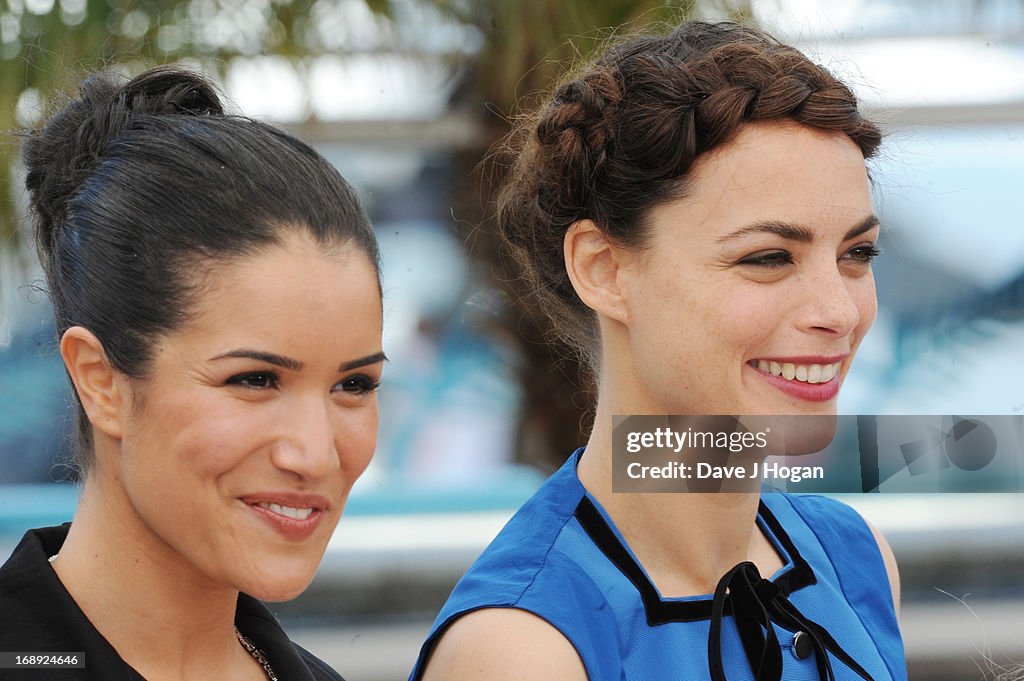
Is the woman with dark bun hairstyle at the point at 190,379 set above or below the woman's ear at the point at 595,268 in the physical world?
below

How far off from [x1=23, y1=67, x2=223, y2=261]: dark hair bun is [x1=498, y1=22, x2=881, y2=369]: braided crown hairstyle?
1.79 ft

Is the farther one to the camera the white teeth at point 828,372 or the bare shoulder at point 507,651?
the white teeth at point 828,372

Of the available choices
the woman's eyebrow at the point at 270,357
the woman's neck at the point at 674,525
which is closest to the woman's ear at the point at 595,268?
the woman's neck at the point at 674,525

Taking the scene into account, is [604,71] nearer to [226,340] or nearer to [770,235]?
[770,235]

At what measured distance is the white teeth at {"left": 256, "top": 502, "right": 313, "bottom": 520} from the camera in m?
1.52

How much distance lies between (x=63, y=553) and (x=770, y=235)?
1.06 metres

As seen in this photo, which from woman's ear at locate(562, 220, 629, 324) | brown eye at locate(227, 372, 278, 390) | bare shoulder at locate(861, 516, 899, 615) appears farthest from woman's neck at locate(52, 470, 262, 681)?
bare shoulder at locate(861, 516, 899, 615)

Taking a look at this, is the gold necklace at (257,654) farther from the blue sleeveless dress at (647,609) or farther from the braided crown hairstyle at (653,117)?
the braided crown hairstyle at (653,117)

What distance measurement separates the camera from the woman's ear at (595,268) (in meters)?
1.87

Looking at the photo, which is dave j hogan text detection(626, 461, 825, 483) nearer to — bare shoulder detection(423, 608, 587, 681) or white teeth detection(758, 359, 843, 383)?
white teeth detection(758, 359, 843, 383)

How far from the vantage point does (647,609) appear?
1748 millimetres

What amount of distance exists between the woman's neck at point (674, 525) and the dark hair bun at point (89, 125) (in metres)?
0.79

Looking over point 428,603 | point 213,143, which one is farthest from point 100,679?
point 428,603

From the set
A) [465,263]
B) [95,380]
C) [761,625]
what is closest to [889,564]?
[761,625]
